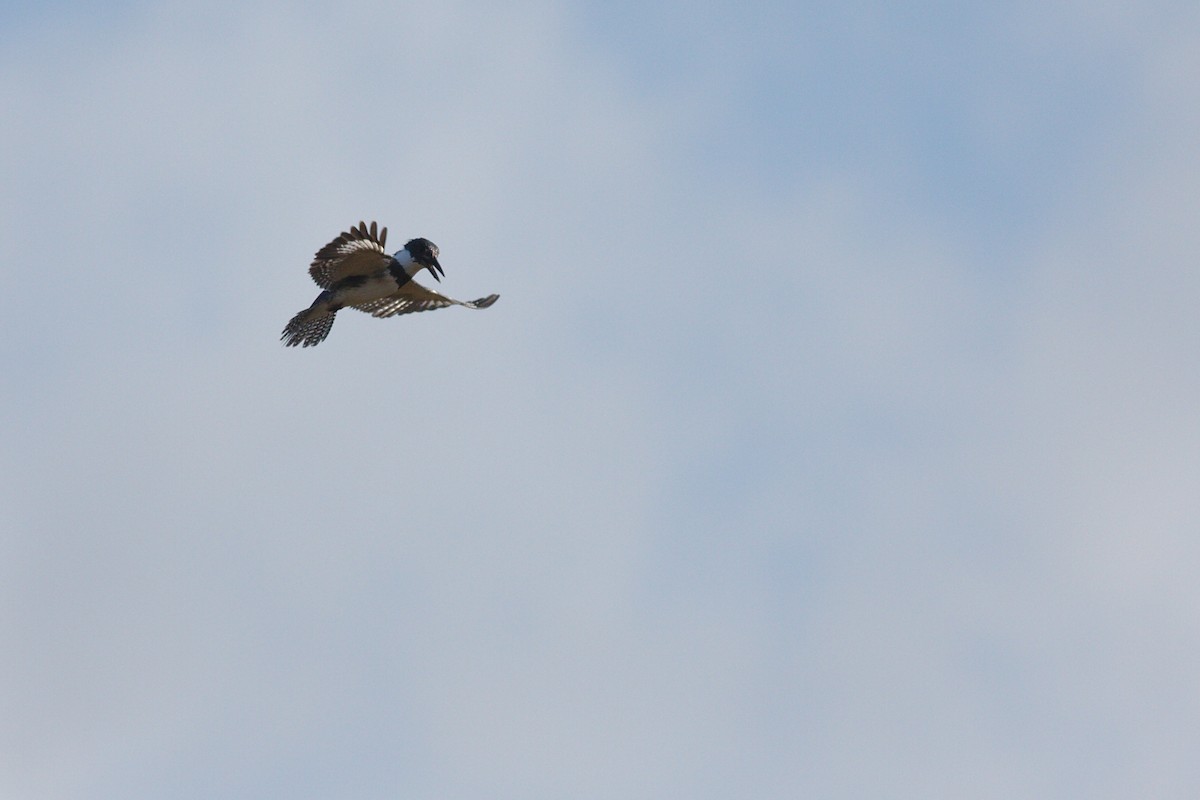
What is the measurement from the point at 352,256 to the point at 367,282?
121 cm

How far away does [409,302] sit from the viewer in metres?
54.3

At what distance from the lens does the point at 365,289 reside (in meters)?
53.5

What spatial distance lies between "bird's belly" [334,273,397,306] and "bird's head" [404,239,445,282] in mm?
956

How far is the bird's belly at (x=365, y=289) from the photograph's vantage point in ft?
175

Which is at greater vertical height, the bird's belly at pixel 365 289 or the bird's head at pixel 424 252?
the bird's head at pixel 424 252

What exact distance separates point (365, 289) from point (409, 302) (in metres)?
1.26

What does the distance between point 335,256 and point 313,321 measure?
7.44 ft

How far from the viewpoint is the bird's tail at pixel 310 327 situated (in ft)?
176

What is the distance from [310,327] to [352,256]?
8.51ft

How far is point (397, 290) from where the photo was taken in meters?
53.8

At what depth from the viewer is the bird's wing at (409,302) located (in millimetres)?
53875

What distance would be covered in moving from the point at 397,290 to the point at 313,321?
6.89 feet

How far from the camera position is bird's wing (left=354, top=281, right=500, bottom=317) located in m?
53.9

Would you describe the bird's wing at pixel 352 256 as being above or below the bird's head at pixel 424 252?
below
